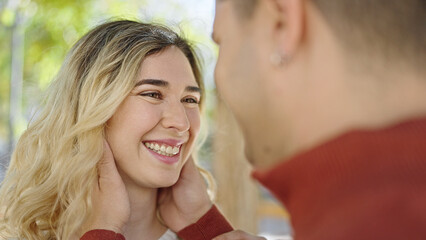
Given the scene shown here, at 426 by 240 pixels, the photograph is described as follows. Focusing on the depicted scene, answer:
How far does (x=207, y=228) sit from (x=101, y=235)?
42 centimetres

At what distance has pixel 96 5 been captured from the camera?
602cm

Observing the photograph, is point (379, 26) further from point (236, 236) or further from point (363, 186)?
point (236, 236)

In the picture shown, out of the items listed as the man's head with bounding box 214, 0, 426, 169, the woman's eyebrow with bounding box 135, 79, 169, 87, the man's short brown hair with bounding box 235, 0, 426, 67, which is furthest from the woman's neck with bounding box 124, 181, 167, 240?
the man's short brown hair with bounding box 235, 0, 426, 67

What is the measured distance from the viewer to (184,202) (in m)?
2.21

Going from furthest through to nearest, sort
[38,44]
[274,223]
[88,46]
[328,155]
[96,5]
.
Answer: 1. [38,44]
2. [96,5]
3. [274,223]
4. [88,46]
5. [328,155]


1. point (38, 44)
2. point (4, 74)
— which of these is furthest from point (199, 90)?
point (4, 74)

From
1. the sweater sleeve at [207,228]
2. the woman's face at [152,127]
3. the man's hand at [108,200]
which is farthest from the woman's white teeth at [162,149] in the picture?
the sweater sleeve at [207,228]

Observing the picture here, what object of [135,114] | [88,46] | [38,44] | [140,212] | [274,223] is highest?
[88,46]

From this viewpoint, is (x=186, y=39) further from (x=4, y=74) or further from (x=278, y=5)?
(x=4, y=74)

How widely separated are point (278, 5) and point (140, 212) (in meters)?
1.42

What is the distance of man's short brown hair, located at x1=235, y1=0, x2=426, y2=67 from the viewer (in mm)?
817

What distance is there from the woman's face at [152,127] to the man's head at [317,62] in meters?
1.16

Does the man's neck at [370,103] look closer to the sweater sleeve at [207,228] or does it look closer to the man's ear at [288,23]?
the man's ear at [288,23]

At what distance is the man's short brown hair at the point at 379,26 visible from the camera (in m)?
0.82
